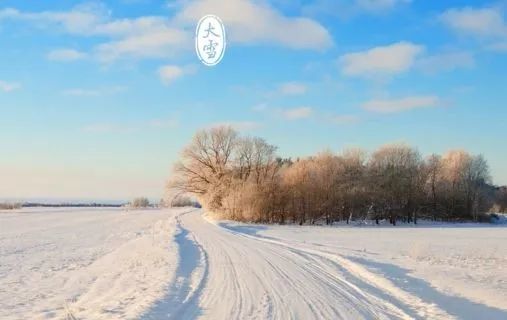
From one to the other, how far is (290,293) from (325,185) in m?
52.2

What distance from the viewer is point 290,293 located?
11875mm

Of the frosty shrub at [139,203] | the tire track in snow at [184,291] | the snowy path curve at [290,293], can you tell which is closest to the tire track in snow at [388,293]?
the snowy path curve at [290,293]

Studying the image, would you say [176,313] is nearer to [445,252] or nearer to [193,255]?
[193,255]

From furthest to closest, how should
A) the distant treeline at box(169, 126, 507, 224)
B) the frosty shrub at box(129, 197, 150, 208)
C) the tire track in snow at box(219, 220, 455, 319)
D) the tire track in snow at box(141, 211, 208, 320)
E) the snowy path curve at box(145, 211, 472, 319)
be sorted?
the frosty shrub at box(129, 197, 150, 208)
the distant treeline at box(169, 126, 507, 224)
the tire track in snow at box(219, 220, 455, 319)
the snowy path curve at box(145, 211, 472, 319)
the tire track in snow at box(141, 211, 208, 320)

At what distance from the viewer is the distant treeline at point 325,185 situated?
202 ft

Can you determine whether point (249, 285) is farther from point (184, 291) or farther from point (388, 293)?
point (388, 293)

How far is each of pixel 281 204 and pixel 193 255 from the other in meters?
41.6

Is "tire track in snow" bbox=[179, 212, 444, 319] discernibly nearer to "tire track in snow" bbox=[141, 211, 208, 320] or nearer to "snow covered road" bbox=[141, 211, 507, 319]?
"snow covered road" bbox=[141, 211, 507, 319]

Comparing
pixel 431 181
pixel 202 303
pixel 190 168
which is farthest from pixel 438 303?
pixel 431 181

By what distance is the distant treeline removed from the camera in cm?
6144

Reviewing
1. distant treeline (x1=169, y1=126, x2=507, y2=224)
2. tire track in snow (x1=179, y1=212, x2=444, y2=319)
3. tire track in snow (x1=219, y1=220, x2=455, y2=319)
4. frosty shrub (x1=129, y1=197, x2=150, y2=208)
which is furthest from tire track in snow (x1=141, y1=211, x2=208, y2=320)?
frosty shrub (x1=129, y1=197, x2=150, y2=208)

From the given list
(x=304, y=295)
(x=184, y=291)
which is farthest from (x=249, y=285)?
(x=304, y=295)

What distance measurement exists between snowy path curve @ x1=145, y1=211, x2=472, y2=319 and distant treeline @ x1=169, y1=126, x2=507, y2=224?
42138 mm

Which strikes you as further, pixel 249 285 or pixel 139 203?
pixel 139 203
